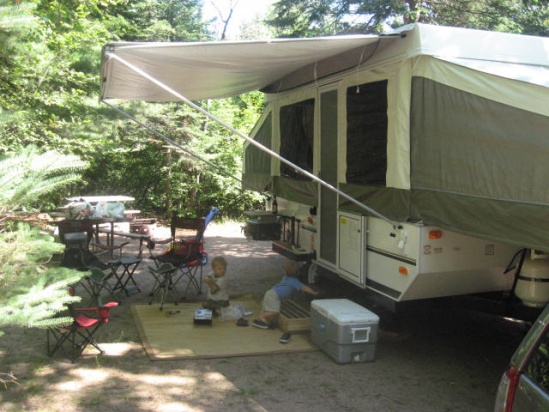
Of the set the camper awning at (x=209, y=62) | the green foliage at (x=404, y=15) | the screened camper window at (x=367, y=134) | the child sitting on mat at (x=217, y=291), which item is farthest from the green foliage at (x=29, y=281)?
the green foliage at (x=404, y=15)

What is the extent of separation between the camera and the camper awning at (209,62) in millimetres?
4363

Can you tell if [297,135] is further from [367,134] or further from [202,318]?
[202,318]

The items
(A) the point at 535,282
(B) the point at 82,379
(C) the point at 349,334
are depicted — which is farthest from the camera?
(C) the point at 349,334

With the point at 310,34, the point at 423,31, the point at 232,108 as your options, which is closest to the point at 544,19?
the point at 310,34

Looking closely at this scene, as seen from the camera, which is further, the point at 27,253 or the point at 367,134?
the point at 367,134

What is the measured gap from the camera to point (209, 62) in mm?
5016

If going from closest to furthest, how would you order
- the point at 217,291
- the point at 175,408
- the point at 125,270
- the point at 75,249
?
the point at 175,408 → the point at 217,291 → the point at 75,249 → the point at 125,270

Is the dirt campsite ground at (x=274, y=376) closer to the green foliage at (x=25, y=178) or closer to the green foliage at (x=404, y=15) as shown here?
the green foliage at (x=25, y=178)

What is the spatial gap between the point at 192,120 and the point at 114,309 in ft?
27.3

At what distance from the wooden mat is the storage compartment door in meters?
0.79

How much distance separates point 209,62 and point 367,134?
1624mm

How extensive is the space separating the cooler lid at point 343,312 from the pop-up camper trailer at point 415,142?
258mm

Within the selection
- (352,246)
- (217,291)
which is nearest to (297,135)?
(352,246)

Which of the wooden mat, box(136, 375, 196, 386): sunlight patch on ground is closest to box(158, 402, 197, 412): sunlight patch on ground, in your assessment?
box(136, 375, 196, 386): sunlight patch on ground
